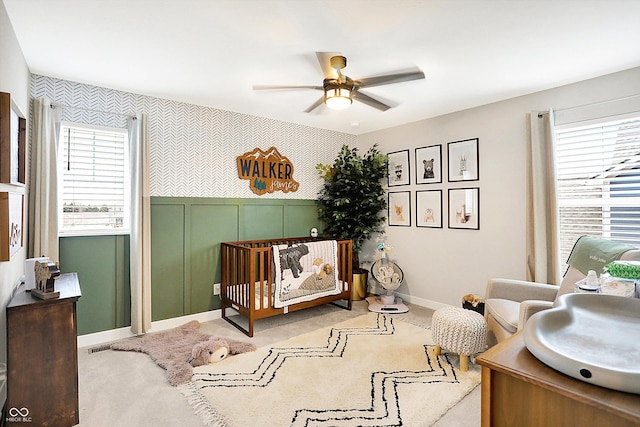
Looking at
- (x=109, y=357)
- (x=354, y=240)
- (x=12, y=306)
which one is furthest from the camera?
(x=354, y=240)

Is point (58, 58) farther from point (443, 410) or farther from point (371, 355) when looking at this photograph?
point (443, 410)

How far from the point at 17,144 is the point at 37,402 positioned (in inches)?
56.1

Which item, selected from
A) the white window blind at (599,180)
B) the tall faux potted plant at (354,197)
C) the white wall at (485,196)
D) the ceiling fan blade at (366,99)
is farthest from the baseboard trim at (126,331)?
the white window blind at (599,180)

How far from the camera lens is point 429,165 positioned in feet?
13.0

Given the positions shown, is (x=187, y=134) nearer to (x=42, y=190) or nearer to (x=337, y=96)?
(x=42, y=190)

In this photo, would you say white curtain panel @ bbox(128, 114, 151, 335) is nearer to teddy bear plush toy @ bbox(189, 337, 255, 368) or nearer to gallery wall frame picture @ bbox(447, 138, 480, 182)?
teddy bear plush toy @ bbox(189, 337, 255, 368)

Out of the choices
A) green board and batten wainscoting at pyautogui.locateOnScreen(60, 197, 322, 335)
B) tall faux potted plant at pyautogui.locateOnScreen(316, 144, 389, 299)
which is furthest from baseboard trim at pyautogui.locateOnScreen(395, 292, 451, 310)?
green board and batten wainscoting at pyautogui.locateOnScreen(60, 197, 322, 335)

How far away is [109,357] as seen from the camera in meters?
2.68

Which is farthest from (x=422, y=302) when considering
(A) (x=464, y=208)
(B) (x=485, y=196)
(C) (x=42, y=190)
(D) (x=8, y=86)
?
(D) (x=8, y=86)

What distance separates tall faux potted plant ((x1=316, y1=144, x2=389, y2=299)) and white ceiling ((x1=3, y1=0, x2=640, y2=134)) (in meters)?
1.32

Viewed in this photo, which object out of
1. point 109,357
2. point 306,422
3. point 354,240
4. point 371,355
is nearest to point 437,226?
point 354,240

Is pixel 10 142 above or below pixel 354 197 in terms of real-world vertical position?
above

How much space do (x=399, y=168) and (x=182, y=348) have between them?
3187mm

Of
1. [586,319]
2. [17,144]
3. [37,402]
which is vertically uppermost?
[17,144]
